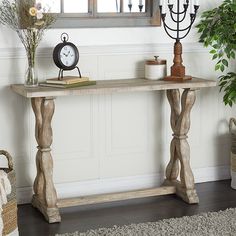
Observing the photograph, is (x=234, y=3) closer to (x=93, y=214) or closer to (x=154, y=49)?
(x=154, y=49)

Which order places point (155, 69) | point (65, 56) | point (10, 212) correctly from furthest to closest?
point (155, 69)
point (65, 56)
point (10, 212)

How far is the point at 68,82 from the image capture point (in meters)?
3.62

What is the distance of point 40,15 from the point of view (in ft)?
12.0

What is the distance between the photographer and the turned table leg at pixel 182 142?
3.94m

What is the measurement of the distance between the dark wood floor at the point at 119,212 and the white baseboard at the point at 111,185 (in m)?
0.12

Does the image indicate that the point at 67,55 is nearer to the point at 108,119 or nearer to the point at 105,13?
the point at 105,13

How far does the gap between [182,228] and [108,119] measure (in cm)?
100

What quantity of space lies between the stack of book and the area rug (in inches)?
34.0

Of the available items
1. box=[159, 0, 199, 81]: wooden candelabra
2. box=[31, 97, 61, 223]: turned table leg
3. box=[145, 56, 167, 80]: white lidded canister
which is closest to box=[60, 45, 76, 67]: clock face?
box=[31, 97, 61, 223]: turned table leg

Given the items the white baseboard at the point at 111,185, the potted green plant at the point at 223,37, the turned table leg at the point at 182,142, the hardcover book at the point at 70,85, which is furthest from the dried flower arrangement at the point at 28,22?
the potted green plant at the point at 223,37

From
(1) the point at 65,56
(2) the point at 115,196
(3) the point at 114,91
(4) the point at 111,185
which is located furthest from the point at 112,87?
(4) the point at 111,185

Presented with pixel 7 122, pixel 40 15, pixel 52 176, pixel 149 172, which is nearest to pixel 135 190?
pixel 149 172

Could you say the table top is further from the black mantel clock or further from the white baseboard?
the white baseboard

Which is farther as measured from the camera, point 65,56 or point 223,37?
point 223,37
